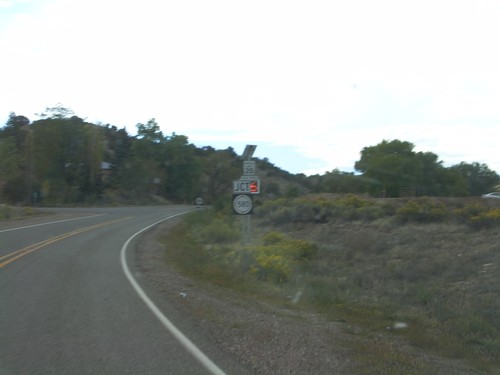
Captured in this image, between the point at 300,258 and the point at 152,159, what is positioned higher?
the point at 152,159

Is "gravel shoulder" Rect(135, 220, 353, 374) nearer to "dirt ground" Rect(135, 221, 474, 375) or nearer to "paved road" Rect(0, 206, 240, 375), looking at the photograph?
"dirt ground" Rect(135, 221, 474, 375)

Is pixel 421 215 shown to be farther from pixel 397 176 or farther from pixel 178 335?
pixel 397 176

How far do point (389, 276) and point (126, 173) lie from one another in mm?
73020

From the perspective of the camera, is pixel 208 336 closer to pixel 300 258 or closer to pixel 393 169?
pixel 300 258

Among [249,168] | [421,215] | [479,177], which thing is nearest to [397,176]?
[479,177]

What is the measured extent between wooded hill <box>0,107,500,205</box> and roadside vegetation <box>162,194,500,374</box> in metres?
32.4

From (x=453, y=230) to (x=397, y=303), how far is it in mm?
13455

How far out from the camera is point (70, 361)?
725 centimetres

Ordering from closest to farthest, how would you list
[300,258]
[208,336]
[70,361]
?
[70,361], [208,336], [300,258]

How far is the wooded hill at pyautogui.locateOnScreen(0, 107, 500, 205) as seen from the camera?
229ft

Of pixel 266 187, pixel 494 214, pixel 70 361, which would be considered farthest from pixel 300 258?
pixel 266 187

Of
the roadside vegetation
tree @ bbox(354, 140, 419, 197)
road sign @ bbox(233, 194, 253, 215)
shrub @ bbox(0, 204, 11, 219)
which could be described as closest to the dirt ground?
the roadside vegetation

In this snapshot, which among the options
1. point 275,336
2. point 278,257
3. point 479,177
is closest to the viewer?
point 275,336

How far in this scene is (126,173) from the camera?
86.8 metres
